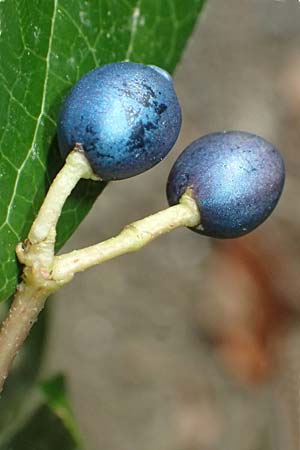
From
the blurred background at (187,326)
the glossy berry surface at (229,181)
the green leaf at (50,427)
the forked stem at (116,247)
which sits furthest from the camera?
the blurred background at (187,326)

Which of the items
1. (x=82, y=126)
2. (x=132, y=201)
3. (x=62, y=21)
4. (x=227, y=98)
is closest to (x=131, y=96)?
(x=82, y=126)

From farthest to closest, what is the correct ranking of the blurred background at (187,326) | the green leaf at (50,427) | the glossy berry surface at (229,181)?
the blurred background at (187,326)
the green leaf at (50,427)
the glossy berry surface at (229,181)

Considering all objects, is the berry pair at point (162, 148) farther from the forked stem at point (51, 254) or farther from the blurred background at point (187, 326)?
the blurred background at point (187, 326)

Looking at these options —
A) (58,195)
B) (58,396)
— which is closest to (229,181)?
(58,195)

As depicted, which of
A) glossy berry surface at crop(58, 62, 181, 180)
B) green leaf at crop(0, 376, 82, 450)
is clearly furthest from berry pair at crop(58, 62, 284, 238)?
green leaf at crop(0, 376, 82, 450)

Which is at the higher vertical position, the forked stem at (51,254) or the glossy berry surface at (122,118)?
the glossy berry surface at (122,118)

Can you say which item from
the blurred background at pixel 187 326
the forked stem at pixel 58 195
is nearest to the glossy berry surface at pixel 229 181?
the forked stem at pixel 58 195

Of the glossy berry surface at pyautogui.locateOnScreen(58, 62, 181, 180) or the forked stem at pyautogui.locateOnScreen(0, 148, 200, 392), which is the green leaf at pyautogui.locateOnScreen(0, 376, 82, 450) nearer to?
the forked stem at pyautogui.locateOnScreen(0, 148, 200, 392)

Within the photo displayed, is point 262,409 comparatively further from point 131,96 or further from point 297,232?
point 131,96
